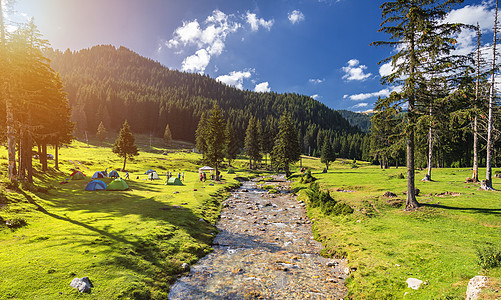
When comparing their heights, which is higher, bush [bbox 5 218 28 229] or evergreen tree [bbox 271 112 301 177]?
evergreen tree [bbox 271 112 301 177]

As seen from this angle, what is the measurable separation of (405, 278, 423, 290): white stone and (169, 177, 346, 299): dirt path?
2480 millimetres

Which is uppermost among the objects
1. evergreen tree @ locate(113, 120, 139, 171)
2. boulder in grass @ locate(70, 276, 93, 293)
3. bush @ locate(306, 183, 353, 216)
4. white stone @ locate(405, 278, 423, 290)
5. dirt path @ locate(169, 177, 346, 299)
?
evergreen tree @ locate(113, 120, 139, 171)

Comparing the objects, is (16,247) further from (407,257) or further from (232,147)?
(232,147)

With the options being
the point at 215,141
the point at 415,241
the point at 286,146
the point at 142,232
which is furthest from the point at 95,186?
the point at 286,146

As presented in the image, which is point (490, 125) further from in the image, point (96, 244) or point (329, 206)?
point (96, 244)

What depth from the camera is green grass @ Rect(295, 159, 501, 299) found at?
838cm

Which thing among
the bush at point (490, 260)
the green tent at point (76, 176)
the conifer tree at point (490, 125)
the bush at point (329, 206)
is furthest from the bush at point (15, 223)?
the conifer tree at point (490, 125)

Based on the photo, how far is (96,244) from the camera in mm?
11016


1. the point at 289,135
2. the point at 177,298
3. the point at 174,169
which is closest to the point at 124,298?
the point at 177,298

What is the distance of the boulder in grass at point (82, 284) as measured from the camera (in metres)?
7.61

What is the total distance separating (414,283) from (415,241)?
4664mm

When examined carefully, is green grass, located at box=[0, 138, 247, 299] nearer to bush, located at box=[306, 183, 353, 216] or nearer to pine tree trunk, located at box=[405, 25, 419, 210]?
bush, located at box=[306, 183, 353, 216]

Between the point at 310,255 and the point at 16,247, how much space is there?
47.8 ft

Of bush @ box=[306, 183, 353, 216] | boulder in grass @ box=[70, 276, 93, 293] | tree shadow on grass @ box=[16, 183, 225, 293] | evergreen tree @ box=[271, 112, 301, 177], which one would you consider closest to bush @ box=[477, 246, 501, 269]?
bush @ box=[306, 183, 353, 216]
